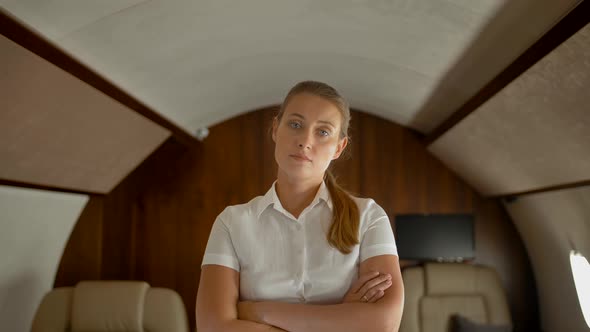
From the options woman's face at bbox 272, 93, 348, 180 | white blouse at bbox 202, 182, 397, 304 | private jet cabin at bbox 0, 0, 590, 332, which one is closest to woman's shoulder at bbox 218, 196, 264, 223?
white blouse at bbox 202, 182, 397, 304

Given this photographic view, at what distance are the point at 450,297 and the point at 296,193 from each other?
3.08 m

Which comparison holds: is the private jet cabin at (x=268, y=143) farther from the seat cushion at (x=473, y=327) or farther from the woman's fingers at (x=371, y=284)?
the woman's fingers at (x=371, y=284)

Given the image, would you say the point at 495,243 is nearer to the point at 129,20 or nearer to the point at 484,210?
the point at 484,210

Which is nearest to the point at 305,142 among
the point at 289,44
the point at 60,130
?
the point at 60,130

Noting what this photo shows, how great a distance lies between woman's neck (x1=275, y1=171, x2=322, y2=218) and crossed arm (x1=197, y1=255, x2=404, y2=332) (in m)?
0.20

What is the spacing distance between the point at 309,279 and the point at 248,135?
3.76m

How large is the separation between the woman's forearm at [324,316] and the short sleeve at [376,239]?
0.12 m

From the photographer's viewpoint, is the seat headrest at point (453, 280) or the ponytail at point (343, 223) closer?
the ponytail at point (343, 223)

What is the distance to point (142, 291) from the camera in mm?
3373

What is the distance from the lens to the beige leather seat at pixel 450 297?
12.7ft

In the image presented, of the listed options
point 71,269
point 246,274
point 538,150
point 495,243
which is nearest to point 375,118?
point 495,243

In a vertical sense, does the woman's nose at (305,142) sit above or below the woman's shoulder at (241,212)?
above

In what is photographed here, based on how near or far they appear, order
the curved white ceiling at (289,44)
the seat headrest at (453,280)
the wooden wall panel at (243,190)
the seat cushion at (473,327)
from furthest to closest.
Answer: the wooden wall panel at (243,190) → the seat headrest at (453,280) → the seat cushion at (473,327) → the curved white ceiling at (289,44)

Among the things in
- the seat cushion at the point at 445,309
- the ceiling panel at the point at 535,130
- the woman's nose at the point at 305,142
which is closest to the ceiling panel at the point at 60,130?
the woman's nose at the point at 305,142
